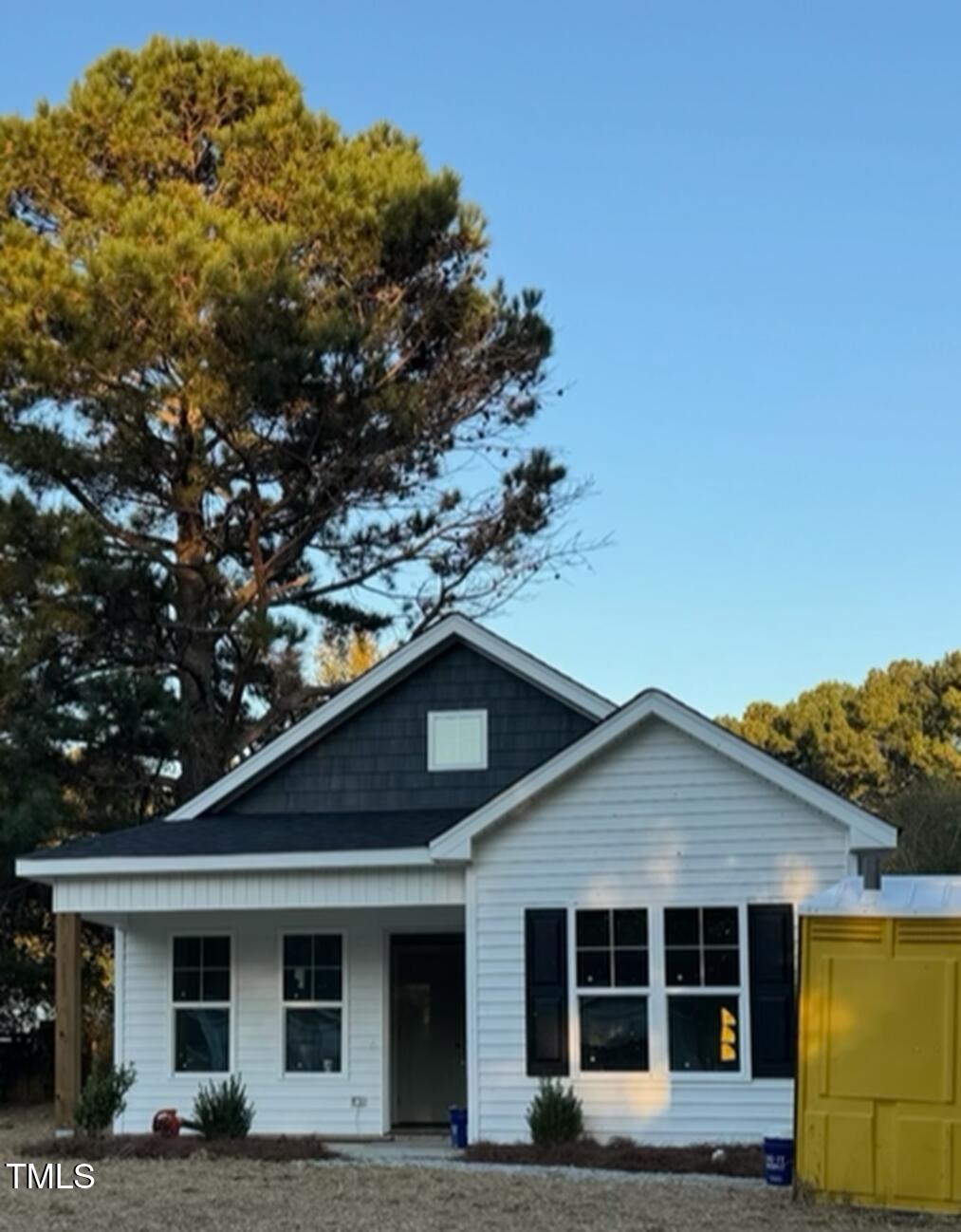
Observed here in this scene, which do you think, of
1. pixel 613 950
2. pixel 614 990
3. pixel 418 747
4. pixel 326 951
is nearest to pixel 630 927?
pixel 613 950

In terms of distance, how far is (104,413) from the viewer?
23922 millimetres

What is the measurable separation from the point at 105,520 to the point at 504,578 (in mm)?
5822

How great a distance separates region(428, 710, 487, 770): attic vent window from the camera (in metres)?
18.3

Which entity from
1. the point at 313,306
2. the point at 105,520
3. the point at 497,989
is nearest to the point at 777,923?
the point at 497,989

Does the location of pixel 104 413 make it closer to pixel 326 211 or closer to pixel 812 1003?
pixel 326 211

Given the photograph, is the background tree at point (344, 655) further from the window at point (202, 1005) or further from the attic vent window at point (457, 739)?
the window at point (202, 1005)

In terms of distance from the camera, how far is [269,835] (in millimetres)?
16953

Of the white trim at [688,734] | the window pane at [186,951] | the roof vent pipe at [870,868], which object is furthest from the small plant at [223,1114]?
the roof vent pipe at [870,868]

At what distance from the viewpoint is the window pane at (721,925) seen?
14.9m

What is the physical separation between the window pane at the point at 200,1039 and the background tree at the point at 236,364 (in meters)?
7.28

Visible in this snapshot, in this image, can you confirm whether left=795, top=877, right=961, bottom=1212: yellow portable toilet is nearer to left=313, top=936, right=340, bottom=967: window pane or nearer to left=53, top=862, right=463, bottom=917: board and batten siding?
left=53, top=862, right=463, bottom=917: board and batten siding

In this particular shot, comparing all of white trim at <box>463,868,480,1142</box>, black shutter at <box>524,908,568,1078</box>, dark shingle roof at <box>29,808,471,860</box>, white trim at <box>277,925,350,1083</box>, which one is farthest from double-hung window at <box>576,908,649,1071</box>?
white trim at <box>277,925,350,1083</box>

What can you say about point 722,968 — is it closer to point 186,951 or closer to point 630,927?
point 630,927

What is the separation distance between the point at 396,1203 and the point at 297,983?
595 centimetres
